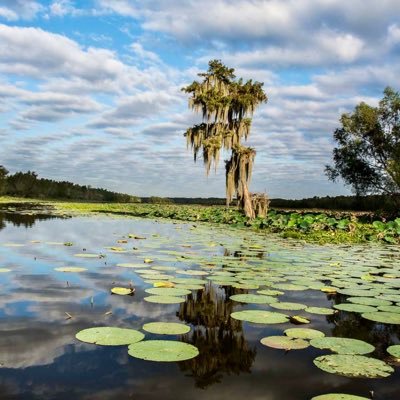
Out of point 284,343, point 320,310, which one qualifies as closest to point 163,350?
point 284,343

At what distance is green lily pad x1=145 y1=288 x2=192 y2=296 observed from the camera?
16.2 feet

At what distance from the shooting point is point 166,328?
3.61 meters

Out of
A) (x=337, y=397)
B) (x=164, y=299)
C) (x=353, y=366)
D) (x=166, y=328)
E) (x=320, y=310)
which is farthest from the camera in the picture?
(x=164, y=299)

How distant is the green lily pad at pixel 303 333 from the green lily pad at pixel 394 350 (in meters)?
0.54

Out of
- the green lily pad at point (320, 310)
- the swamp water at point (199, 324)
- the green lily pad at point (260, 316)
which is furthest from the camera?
the green lily pad at point (320, 310)

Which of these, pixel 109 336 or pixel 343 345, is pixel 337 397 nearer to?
pixel 343 345

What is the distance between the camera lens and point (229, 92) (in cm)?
A: 2608

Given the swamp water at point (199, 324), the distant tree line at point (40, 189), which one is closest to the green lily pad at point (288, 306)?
the swamp water at point (199, 324)

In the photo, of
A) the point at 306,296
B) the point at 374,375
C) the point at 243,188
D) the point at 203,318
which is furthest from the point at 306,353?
the point at 243,188

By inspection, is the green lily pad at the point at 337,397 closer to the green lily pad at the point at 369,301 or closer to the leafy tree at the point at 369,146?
the green lily pad at the point at 369,301

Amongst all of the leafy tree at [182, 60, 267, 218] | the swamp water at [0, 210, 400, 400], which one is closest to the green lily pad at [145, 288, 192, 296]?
the swamp water at [0, 210, 400, 400]

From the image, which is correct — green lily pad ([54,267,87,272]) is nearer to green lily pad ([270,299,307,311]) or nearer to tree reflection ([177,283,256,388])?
tree reflection ([177,283,256,388])

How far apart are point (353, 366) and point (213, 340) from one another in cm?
112

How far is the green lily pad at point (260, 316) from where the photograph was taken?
13.0 ft
